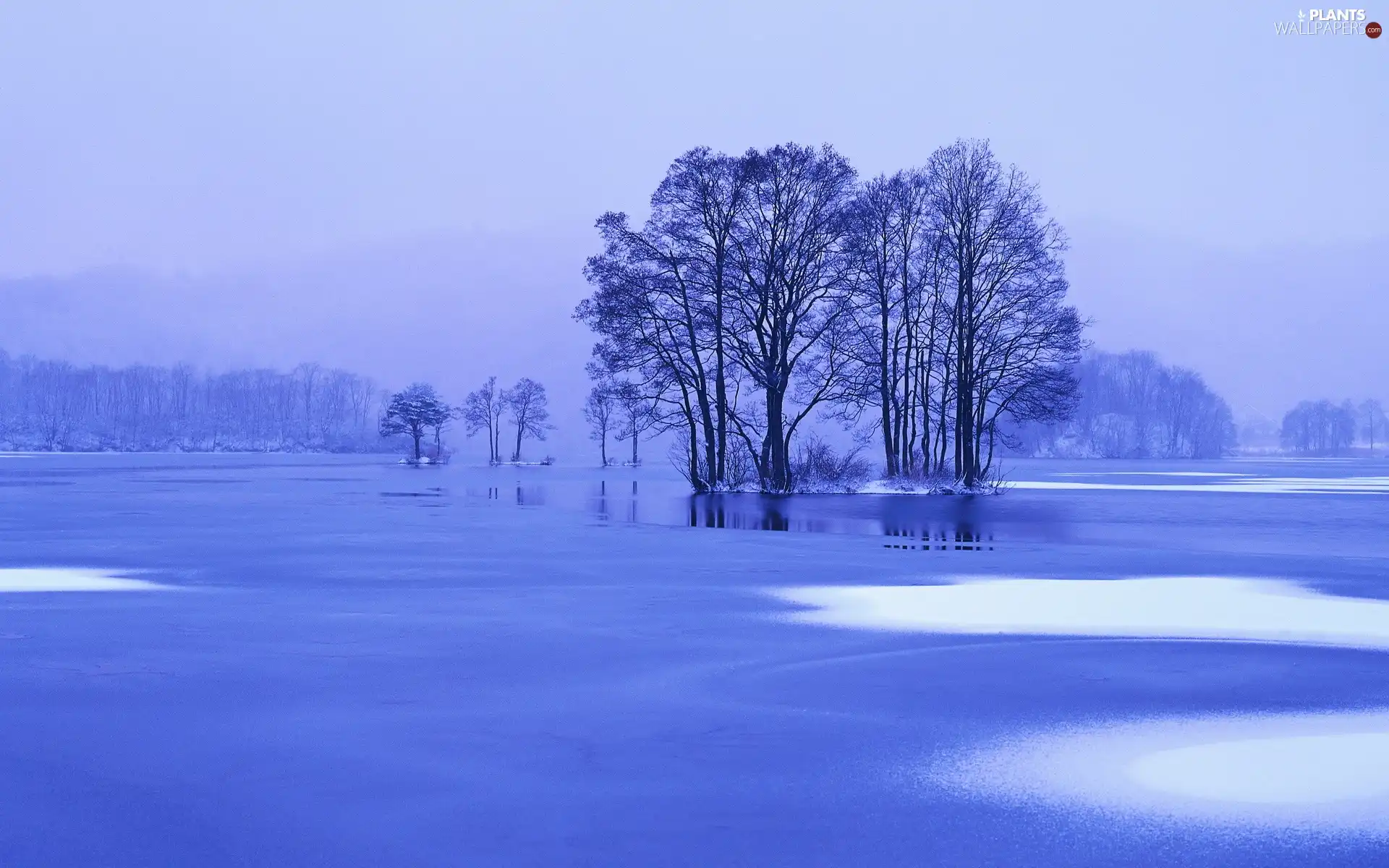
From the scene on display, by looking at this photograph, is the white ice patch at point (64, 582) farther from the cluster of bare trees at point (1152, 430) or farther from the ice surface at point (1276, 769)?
the cluster of bare trees at point (1152, 430)

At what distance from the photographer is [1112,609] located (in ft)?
36.4

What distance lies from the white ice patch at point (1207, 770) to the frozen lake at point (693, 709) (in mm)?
26

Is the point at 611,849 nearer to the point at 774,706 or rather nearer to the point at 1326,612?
the point at 774,706

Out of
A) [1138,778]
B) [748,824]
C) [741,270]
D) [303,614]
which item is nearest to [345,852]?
[748,824]

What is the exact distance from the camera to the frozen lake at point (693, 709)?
459 cm

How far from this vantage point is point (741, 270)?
3906 centimetres

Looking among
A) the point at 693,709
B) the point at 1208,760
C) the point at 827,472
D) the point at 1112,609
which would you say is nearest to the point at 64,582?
the point at 693,709

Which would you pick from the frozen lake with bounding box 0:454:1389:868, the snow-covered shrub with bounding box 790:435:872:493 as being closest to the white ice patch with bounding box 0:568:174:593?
the frozen lake with bounding box 0:454:1389:868

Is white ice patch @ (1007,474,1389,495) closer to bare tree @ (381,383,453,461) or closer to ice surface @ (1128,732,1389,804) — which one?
ice surface @ (1128,732,1389,804)

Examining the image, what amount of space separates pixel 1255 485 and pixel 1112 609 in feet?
134

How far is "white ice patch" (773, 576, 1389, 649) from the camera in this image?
981cm

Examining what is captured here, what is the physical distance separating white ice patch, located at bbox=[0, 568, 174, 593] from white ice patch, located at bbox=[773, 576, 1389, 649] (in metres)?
7.42

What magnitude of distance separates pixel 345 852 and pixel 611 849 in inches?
40.6

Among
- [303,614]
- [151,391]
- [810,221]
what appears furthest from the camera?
[151,391]
